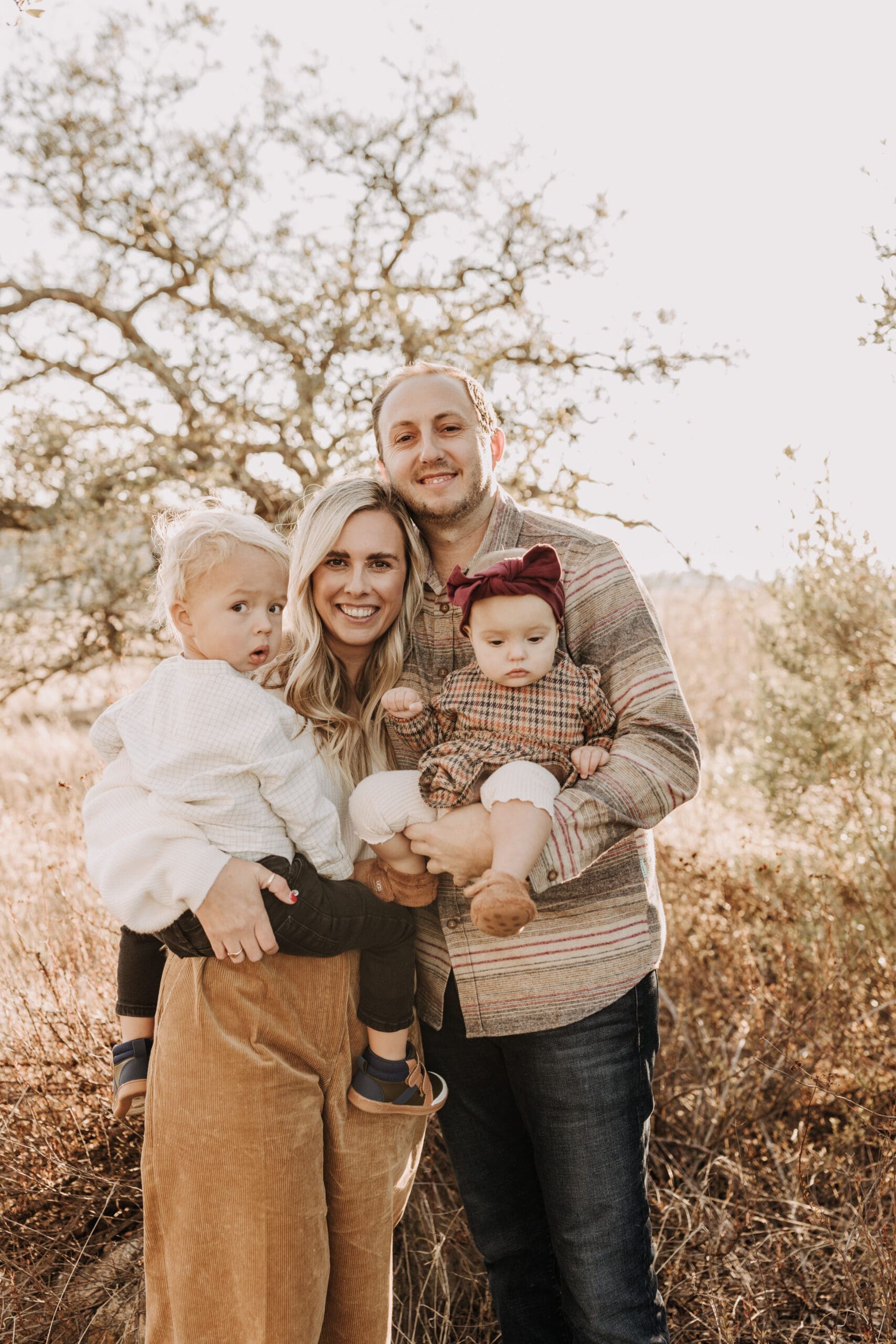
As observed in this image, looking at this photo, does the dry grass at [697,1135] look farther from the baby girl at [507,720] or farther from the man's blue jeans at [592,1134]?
the baby girl at [507,720]

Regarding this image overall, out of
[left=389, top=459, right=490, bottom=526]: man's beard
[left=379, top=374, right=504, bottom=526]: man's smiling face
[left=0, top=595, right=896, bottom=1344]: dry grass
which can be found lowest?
[left=0, top=595, right=896, bottom=1344]: dry grass

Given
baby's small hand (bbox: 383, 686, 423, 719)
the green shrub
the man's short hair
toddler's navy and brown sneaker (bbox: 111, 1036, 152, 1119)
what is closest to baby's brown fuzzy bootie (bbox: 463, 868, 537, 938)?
baby's small hand (bbox: 383, 686, 423, 719)

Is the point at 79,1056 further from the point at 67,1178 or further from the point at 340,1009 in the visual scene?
the point at 340,1009

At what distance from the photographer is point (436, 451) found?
2.44 metres

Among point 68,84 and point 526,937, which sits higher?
point 68,84

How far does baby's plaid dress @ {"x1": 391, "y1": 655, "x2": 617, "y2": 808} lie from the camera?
206cm

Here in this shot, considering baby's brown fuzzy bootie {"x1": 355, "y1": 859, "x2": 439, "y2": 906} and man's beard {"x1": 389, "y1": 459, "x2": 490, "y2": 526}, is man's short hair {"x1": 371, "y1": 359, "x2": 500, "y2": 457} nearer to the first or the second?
man's beard {"x1": 389, "y1": 459, "x2": 490, "y2": 526}

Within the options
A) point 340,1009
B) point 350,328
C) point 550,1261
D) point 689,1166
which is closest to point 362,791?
point 340,1009

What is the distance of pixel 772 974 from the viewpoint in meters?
4.17

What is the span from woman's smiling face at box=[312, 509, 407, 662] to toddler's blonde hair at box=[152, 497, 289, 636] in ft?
0.45

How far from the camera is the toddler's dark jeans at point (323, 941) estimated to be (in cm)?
194

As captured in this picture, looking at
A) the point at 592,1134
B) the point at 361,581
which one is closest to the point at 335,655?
the point at 361,581

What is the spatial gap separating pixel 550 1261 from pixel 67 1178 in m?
1.47

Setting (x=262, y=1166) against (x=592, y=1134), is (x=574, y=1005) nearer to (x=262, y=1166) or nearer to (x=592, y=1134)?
(x=592, y=1134)
